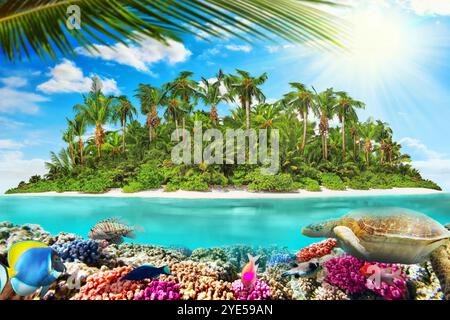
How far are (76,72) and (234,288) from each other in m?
3.98

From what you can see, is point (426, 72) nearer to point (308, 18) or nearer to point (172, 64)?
point (172, 64)

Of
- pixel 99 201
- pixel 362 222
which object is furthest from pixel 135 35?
pixel 99 201

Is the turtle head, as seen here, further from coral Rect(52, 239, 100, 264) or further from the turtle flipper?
coral Rect(52, 239, 100, 264)

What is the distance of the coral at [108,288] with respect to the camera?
398 centimetres

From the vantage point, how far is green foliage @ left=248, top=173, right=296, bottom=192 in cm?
778

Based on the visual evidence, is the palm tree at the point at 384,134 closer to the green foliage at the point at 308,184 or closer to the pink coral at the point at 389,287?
the green foliage at the point at 308,184

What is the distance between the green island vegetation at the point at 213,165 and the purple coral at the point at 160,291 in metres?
3.84

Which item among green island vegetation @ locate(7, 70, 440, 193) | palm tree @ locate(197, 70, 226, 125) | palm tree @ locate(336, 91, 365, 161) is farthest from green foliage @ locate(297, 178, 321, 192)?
palm tree @ locate(197, 70, 226, 125)

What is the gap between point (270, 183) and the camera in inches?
306

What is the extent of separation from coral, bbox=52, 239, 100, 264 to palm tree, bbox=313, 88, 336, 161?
5603 mm

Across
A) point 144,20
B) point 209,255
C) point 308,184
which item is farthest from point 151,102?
point 144,20

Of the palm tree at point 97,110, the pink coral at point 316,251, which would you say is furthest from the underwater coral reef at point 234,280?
the palm tree at point 97,110

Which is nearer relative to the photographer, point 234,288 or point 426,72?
point 234,288

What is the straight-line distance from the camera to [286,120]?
945 centimetres
